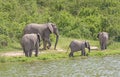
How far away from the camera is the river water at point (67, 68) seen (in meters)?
16.4

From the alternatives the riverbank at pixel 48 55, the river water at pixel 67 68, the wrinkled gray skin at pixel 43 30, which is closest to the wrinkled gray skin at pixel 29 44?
the riverbank at pixel 48 55

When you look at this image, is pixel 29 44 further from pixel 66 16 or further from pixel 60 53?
pixel 66 16

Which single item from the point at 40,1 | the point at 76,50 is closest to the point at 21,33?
the point at 76,50

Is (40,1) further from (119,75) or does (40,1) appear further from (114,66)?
(119,75)

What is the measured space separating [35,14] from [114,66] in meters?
11.9

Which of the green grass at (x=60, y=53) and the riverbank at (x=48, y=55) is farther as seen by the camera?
the green grass at (x=60, y=53)

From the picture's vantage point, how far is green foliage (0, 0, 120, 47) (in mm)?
26797

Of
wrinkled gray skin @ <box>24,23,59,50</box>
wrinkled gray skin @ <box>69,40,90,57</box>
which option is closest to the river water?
wrinkled gray skin @ <box>69,40,90,57</box>

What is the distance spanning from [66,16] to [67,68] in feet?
41.9

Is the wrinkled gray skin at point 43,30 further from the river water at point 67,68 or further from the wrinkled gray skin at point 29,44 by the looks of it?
the river water at point 67,68

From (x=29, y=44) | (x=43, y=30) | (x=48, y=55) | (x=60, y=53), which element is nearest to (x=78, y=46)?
(x=60, y=53)

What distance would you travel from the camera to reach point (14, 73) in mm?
16750

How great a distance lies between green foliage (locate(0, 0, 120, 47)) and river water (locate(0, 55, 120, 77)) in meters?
5.14

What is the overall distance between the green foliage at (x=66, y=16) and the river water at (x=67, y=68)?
5.14m
